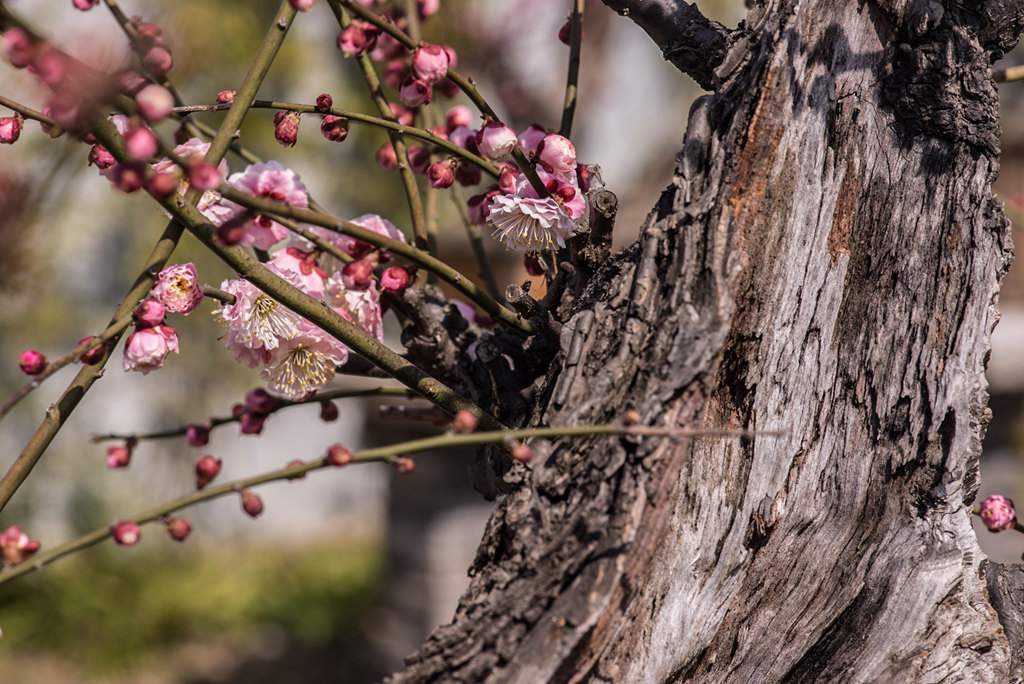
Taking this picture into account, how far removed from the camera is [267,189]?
838 millimetres

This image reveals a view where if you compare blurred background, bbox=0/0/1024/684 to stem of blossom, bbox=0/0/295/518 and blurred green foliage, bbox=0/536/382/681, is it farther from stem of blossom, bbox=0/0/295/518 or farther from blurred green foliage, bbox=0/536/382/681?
stem of blossom, bbox=0/0/295/518

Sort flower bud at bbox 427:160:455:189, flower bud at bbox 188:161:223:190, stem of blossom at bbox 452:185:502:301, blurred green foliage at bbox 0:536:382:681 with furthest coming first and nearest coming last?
blurred green foliage at bbox 0:536:382:681
stem of blossom at bbox 452:185:502:301
flower bud at bbox 427:160:455:189
flower bud at bbox 188:161:223:190

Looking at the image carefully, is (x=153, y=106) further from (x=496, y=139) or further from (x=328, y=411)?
(x=328, y=411)

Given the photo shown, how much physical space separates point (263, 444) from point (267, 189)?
17.5 ft

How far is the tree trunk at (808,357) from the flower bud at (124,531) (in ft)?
0.87

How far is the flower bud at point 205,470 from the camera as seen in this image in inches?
27.4

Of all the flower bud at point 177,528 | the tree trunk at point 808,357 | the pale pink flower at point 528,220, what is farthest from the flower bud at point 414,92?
the flower bud at point 177,528

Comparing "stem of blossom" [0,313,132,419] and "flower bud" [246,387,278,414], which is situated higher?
"flower bud" [246,387,278,414]

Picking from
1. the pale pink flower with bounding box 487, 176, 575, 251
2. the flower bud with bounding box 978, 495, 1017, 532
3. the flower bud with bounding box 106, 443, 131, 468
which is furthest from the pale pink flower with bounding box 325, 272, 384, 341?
the flower bud with bounding box 978, 495, 1017, 532

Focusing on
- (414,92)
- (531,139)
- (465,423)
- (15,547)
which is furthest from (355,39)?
(15,547)

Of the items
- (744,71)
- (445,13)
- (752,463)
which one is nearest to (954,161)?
(744,71)

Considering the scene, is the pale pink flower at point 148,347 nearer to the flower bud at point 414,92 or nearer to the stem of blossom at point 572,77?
the flower bud at point 414,92

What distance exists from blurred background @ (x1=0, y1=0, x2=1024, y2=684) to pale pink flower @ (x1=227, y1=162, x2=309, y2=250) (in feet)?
7.63

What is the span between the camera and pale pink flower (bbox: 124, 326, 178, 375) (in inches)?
28.5
